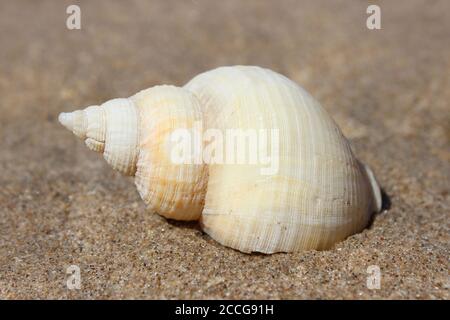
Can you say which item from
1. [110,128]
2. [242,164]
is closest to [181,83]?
[110,128]

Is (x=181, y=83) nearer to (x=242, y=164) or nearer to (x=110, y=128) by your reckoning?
(x=110, y=128)

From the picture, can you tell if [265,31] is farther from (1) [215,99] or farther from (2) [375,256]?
(2) [375,256]

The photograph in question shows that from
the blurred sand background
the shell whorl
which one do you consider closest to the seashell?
the shell whorl

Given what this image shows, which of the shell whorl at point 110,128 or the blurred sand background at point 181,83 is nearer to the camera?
the blurred sand background at point 181,83

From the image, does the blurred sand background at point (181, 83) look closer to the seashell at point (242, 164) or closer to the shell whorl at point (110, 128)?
the seashell at point (242, 164)

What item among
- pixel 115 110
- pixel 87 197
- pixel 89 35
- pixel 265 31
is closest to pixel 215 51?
pixel 265 31

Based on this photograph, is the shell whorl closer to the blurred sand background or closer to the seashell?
the seashell

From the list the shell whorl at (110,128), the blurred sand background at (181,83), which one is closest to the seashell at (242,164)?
the shell whorl at (110,128)
